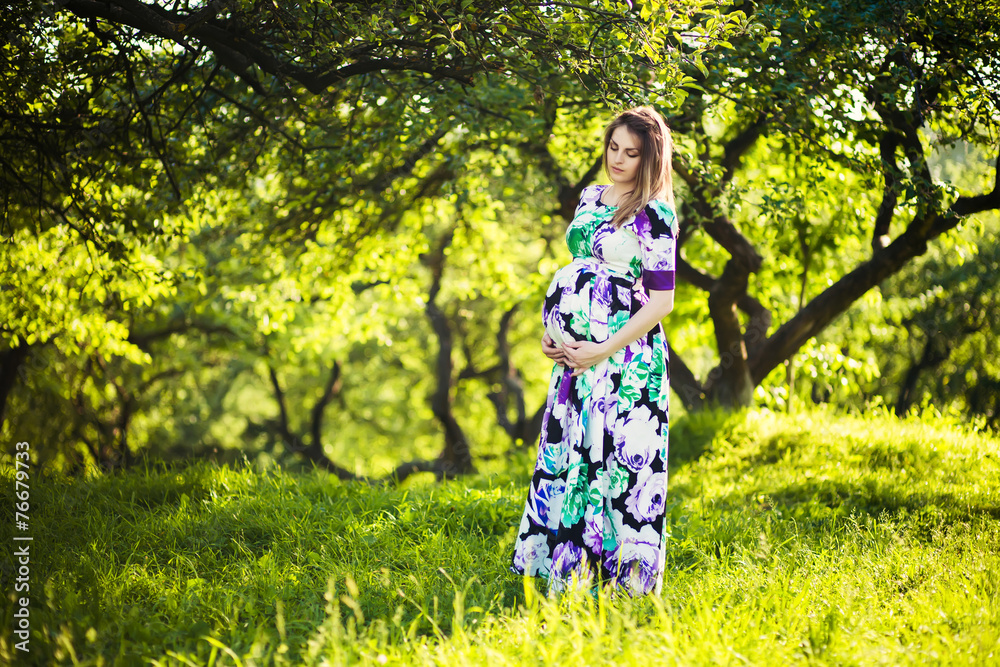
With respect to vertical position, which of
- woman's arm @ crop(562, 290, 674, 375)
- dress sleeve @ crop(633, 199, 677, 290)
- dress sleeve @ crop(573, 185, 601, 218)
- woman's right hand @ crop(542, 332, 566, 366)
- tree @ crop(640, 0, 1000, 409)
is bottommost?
woman's right hand @ crop(542, 332, 566, 366)

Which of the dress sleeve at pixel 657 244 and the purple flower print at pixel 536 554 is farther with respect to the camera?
the purple flower print at pixel 536 554

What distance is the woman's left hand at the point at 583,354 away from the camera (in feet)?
9.55

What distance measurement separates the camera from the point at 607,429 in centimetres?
295

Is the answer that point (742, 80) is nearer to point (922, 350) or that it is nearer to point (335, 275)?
point (335, 275)

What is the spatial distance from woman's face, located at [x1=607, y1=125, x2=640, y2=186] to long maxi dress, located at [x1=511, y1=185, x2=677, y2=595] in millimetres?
138

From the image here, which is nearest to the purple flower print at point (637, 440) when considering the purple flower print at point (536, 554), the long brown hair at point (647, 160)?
the purple flower print at point (536, 554)

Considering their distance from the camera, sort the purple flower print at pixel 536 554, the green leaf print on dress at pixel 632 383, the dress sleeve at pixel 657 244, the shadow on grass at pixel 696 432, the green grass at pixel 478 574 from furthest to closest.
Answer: the shadow on grass at pixel 696 432, the purple flower print at pixel 536 554, the green leaf print on dress at pixel 632 383, the dress sleeve at pixel 657 244, the green grass at pixel 478 574

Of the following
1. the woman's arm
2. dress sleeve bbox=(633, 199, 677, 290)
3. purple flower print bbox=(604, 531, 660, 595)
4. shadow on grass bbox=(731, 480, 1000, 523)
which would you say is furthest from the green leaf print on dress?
shadow on grass bbox=(731, 480, 1000, 523)

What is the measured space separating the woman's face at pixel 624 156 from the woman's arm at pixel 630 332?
21.1 inches

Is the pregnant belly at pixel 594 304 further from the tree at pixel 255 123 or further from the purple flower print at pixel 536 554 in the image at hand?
the tree at pixel 255 123

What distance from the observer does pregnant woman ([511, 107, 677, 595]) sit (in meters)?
2.87

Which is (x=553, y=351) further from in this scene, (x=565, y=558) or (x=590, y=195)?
(x=565, y=558)

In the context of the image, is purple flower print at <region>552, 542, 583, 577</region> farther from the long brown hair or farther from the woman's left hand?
the long brown hair

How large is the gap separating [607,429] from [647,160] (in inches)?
47.2
